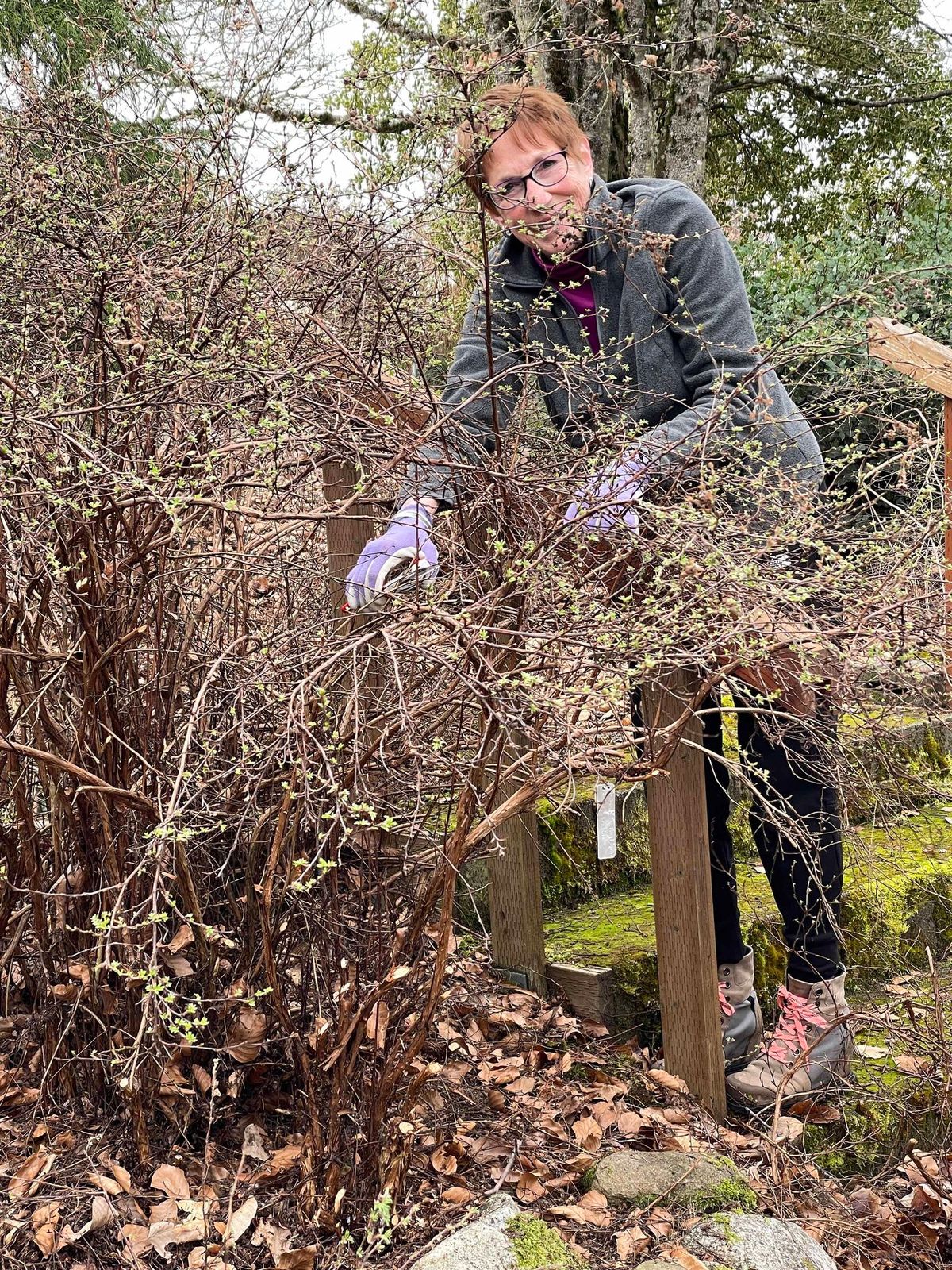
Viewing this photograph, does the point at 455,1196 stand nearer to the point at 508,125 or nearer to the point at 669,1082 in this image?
the point at 669,1082

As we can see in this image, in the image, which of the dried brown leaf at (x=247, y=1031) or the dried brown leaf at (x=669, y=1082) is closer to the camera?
the dried brown leaf at (x=247, y=1031)

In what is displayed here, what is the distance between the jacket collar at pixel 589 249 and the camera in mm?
2500

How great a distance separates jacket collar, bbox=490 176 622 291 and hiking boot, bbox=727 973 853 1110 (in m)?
1.81

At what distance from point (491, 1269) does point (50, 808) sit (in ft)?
4.08

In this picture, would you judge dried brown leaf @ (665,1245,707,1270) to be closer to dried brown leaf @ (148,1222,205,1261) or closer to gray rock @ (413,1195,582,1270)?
gray rock @ (413,1195,582,1270)

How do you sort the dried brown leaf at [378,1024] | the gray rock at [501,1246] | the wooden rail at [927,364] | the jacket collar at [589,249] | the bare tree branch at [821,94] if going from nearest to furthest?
the gray rock at [501,1246] < the dried brown leaf at [378,1024] < the jacket collar at [589,249] < the wooden rail at [927,364] < the bare tree branch at [821,94]

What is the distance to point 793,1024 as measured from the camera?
2795 millimetres

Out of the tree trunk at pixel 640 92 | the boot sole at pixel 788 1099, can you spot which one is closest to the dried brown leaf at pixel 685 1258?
the boot sole at pixel 788 1099

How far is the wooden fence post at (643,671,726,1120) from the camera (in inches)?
108

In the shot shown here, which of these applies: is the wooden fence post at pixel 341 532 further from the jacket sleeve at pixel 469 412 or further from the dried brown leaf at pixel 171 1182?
the dried brown leaf at pixel 171 1182

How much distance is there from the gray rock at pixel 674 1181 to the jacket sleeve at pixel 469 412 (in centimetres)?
144

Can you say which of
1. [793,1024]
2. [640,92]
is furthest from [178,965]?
[640,92]

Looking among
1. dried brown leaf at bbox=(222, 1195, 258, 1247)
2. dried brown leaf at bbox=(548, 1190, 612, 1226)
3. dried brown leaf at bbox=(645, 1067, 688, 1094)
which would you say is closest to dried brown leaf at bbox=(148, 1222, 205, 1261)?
dried brown leaf at bbox=(222, 1195, 258, 1247)

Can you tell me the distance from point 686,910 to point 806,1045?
1.43 ft
